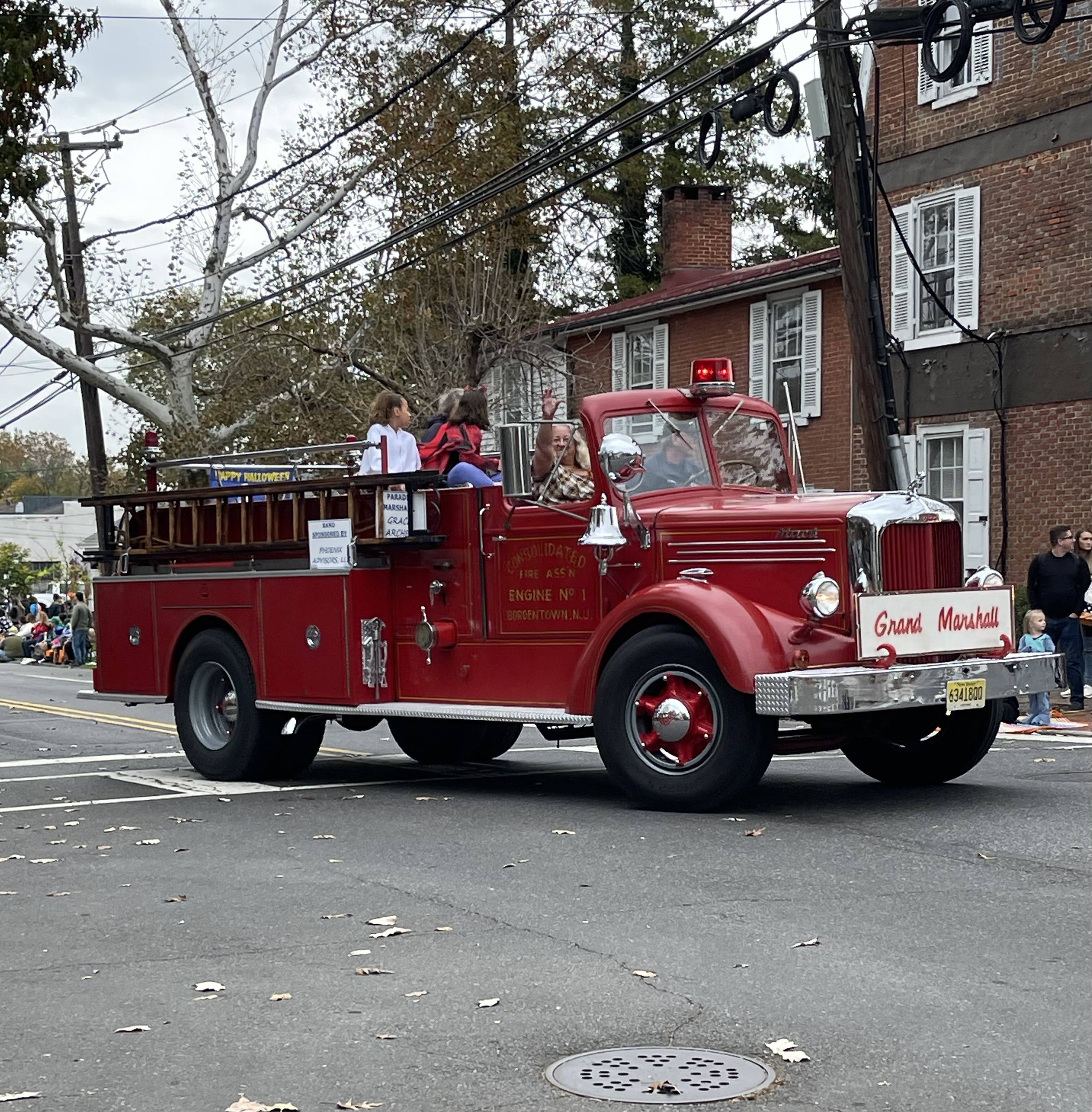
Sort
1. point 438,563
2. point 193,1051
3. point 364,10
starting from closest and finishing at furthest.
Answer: point 193,1051
point 438,563
point 364,10

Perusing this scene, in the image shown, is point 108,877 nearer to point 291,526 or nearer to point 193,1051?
point 193,1051

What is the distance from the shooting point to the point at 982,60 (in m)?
23.0

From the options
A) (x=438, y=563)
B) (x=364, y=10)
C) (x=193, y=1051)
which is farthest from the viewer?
(x=364, y=10)

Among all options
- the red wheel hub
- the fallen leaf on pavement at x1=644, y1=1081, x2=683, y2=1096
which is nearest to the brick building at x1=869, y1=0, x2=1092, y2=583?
the red wheel hub

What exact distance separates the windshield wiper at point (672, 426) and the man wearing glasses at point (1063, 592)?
23.0 ft

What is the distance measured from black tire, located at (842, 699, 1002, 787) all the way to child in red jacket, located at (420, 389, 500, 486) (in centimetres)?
289

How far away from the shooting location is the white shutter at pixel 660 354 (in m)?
32.2

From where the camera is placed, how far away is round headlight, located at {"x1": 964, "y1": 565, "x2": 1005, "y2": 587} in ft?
32.4

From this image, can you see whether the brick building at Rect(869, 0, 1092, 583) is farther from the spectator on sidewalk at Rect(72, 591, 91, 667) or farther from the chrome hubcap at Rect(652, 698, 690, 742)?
the spectator on sidewalk at Rect(72, 591, 91, 667)

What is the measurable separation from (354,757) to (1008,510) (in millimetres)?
11850

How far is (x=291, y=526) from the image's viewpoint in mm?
11797

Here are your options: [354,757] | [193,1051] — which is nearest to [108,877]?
[193,1051]

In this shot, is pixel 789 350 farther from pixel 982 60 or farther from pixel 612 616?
pixel 612 616

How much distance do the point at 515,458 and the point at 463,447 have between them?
4.49 feet
